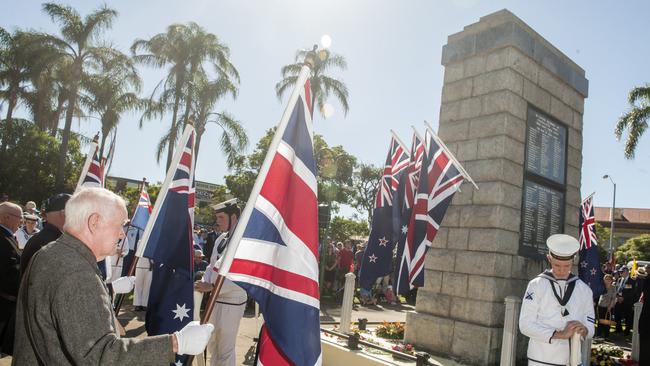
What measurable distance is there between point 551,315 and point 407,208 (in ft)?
9.25

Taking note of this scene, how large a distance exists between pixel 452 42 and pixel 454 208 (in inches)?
120

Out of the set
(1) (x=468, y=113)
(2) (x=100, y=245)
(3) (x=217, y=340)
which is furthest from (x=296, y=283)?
(1) (x=468, y=113)

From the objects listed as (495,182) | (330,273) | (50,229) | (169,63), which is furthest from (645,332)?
(169,63)

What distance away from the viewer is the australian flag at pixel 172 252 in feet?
14.1

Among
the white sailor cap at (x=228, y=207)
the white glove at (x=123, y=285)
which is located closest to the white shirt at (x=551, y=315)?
the white sailor cap at (x=228, y=207)

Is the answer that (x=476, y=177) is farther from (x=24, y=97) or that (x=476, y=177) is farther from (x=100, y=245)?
(x=24, y=97)

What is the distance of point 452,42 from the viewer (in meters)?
8.09

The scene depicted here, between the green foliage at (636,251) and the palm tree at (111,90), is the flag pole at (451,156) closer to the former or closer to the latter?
the palm tree at (111,90)

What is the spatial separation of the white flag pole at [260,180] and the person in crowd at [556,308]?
3034 millimetres

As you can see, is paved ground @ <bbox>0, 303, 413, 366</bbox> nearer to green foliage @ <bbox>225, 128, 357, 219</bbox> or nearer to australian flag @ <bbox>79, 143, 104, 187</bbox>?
australian flag @ <bbox>79, 143, 104, 187</bbox>

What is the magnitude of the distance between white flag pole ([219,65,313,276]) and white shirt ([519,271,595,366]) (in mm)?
3057

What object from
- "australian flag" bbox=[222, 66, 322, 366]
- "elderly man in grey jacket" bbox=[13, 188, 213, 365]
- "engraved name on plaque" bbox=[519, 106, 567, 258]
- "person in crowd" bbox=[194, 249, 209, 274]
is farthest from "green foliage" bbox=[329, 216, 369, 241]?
"elderly man in grey jacket" bbox=[13, 188, 213, 365]

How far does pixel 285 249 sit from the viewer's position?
283cm

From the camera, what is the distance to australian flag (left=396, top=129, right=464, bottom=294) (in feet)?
20.3
